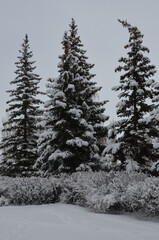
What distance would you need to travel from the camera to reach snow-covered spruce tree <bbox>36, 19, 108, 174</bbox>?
14.4m

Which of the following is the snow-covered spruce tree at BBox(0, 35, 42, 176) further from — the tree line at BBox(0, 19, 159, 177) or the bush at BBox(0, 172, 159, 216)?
the bush at BBox(0, 172, 159, 216)

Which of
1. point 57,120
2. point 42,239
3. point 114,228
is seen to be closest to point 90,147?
point 57,120

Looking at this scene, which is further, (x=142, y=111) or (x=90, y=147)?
(x=90, y=147)

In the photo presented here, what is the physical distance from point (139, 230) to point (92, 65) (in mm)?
15166

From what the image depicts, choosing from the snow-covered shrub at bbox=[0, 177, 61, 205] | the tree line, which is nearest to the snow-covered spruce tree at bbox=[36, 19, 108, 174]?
the tree line

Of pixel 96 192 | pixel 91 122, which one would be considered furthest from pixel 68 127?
pixel 96 192

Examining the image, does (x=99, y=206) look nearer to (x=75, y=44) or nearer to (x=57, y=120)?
(x=57, y=120)

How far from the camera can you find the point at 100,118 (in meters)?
17.5

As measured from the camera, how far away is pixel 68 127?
14.8 meters

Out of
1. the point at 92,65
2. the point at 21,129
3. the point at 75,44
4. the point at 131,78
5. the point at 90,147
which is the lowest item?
the point at 90,147

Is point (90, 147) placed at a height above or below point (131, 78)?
below

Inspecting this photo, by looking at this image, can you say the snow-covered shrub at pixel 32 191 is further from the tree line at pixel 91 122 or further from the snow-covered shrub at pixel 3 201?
the tree line at pixel 91 122

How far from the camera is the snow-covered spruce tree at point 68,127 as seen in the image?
1442cm

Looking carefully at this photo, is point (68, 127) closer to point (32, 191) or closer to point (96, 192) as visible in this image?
point (32, 191)
